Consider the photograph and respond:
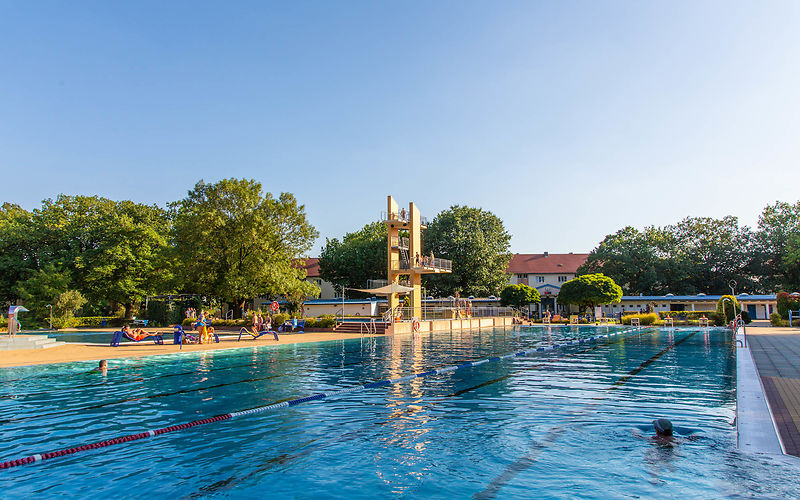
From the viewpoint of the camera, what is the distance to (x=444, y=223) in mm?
53000

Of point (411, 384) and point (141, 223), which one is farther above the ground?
point (141, 223)

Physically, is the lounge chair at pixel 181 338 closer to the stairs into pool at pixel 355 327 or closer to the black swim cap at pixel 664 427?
the stairs into pool at pixel 355 327

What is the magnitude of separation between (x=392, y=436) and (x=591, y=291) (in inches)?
1543

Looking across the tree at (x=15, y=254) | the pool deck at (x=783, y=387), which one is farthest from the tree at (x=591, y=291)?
the tree at (x=15, y=254)

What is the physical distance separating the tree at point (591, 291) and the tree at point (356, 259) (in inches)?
771

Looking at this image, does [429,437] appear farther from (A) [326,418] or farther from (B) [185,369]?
(B) [185,369]

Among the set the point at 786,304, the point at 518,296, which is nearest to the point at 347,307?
the point at 518,296

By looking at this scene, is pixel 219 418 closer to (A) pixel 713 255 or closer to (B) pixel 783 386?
(B) pixel 783 386

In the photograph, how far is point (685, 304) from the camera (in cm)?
5238

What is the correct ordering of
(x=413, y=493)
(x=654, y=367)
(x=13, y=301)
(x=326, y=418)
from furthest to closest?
(x=13, y=301), (x=654, y=367), (x=326, y=418), (x=413, y=493)

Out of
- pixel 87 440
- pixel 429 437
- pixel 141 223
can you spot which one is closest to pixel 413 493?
pixel 429 437

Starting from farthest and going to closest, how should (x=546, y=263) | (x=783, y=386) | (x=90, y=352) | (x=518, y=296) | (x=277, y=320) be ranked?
(x=546, y=263)
(x=518, y=296)
(x=277, y=320)
(x=90, y=352)
(x=783, y=386)

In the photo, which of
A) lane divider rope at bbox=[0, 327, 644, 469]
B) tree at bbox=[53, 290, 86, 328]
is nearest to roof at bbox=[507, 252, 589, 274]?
tree at bbox=[53, 290, 86, 328]

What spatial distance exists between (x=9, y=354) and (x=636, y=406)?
20.3 meters
